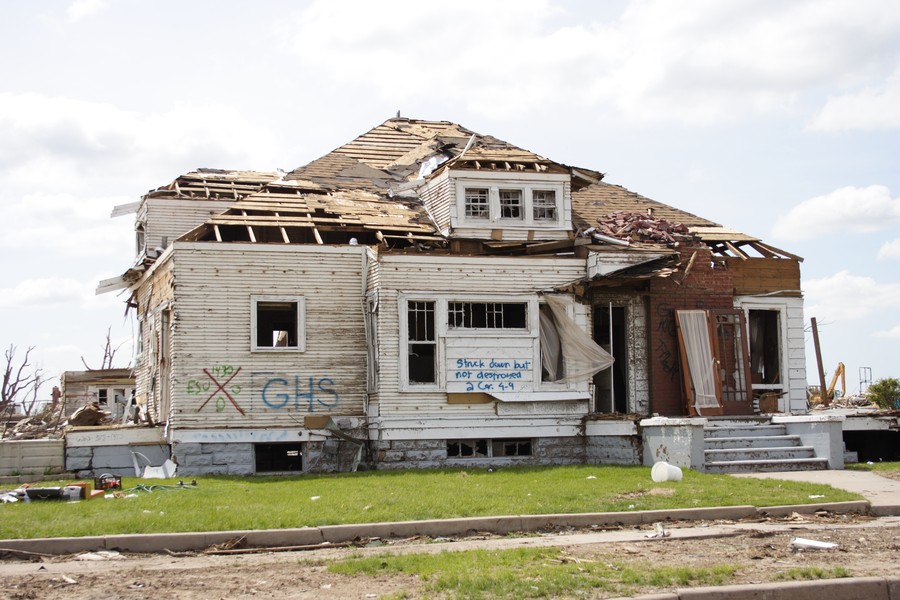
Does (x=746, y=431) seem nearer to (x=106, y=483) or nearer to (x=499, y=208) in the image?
(x=499, y=208)

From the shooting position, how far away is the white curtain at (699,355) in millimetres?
21969

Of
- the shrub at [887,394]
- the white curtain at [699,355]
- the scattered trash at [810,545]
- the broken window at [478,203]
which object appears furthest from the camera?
the shrub at [887,394]

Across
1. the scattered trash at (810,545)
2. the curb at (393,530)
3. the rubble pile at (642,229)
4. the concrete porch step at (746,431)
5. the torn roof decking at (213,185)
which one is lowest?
the scattered trash at (810,545)

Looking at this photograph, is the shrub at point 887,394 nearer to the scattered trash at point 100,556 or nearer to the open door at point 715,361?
the open door at point 715,361

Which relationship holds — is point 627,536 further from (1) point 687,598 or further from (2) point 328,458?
(2) point 328,458

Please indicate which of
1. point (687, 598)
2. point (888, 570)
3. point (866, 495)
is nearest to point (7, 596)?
point (687, 598)

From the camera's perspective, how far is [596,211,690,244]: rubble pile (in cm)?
2350

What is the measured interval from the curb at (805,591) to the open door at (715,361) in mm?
13030

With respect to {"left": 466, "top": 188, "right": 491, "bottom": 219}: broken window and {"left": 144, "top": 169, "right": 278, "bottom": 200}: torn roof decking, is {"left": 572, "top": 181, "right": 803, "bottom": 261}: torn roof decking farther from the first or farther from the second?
{"left": 144, "top": 169, "right": 278, "bottom": 200}: torn roof decking

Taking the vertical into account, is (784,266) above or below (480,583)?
above

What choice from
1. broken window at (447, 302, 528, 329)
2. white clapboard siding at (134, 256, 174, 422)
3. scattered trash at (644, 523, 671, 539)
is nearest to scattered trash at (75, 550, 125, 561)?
scattered trash at (644, 523, 671, 539)

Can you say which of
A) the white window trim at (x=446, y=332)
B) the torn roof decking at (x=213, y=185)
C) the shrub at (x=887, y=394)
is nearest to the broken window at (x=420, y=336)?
the white window trim at (x=446, y=332)

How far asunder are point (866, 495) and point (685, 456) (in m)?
3.93

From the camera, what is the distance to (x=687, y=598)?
841 cm
